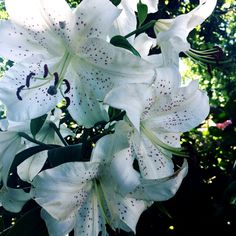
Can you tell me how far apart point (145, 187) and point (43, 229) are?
0.76 feet

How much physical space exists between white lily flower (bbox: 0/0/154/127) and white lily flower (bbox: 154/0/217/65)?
0.08 metres

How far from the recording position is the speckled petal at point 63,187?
71 centimetres

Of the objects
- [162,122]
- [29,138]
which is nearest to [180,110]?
[162,122]

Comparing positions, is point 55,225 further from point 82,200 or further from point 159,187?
point 159,187

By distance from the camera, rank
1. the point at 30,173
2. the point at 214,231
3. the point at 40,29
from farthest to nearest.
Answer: the point at 214,231
the point at 30,173
the point at 40,29

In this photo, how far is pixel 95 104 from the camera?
32.3 inches

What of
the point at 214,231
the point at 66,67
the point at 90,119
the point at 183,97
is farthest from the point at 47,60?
the point at 214,231

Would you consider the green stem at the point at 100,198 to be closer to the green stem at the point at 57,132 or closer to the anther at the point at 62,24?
the green stem at the point at 57,132

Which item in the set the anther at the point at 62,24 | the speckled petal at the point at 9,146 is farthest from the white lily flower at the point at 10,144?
the anther at the point at 62,24

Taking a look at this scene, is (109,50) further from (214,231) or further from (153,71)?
(214,231)

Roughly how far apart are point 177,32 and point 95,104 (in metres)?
0.19

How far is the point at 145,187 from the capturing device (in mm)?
778

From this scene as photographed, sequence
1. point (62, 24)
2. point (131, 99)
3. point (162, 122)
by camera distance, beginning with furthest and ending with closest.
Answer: point (162, 122), point (62, 24), point (131, 99)

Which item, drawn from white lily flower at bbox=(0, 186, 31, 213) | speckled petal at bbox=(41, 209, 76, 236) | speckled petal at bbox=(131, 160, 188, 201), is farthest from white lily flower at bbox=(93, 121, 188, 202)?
white lily flower at bbox=(0, 186, 31, 213)
